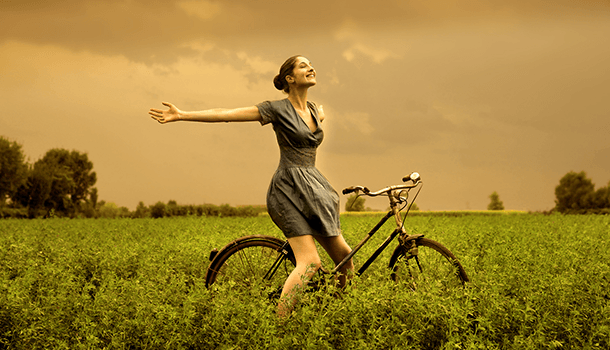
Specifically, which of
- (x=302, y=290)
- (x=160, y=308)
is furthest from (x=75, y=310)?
(x=302, y=290)

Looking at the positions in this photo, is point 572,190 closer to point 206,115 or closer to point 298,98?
point 298,98

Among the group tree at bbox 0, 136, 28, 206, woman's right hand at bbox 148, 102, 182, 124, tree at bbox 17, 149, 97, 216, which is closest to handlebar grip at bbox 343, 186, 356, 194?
woman's right hand at bbox 148, 102, 182, 124

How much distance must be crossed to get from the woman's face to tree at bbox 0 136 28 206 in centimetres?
4440

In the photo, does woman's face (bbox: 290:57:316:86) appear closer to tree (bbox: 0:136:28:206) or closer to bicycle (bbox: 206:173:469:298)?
bicycle (bbox: 206:173:469:298)

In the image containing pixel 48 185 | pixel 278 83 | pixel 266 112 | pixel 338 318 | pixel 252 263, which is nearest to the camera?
pixel 338 318

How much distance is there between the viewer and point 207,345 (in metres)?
4.18

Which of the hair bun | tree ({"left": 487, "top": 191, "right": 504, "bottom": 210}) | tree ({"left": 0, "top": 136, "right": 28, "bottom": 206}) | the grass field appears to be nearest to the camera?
the grass field

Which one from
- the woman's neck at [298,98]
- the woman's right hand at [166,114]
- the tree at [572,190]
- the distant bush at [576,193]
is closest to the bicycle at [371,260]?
the woman's neck at [298,98]

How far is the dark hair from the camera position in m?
4.66

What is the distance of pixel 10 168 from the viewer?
42062mm

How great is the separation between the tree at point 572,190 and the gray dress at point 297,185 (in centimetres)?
4868

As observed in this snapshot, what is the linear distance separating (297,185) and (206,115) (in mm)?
1050

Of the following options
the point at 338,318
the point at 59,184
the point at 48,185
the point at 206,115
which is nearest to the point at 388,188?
the point at 338,318

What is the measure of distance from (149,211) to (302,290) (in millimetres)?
23104
